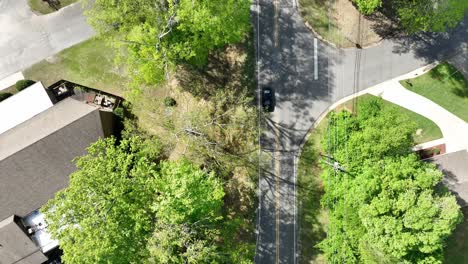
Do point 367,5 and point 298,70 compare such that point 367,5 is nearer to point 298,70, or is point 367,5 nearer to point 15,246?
point 298,70

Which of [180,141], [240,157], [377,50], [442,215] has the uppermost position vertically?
[377,50]

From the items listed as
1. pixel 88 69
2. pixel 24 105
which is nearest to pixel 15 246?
pixel 24 105

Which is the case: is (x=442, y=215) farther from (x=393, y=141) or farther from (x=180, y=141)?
(x=180, y=141)

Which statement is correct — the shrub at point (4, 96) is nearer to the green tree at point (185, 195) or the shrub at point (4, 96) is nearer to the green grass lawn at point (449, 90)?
the green tree at point (185, 195)

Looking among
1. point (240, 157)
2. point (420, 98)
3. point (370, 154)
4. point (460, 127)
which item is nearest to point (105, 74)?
point (240, 157)

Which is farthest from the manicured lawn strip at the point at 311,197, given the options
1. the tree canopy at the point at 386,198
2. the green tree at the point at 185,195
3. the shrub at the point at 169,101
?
the shrub at the point at 169,101

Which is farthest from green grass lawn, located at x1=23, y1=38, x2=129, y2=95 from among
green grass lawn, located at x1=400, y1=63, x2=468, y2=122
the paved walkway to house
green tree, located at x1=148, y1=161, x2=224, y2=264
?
green grass lawn, located at x1=400, y1=63, x2=468, y2=122
